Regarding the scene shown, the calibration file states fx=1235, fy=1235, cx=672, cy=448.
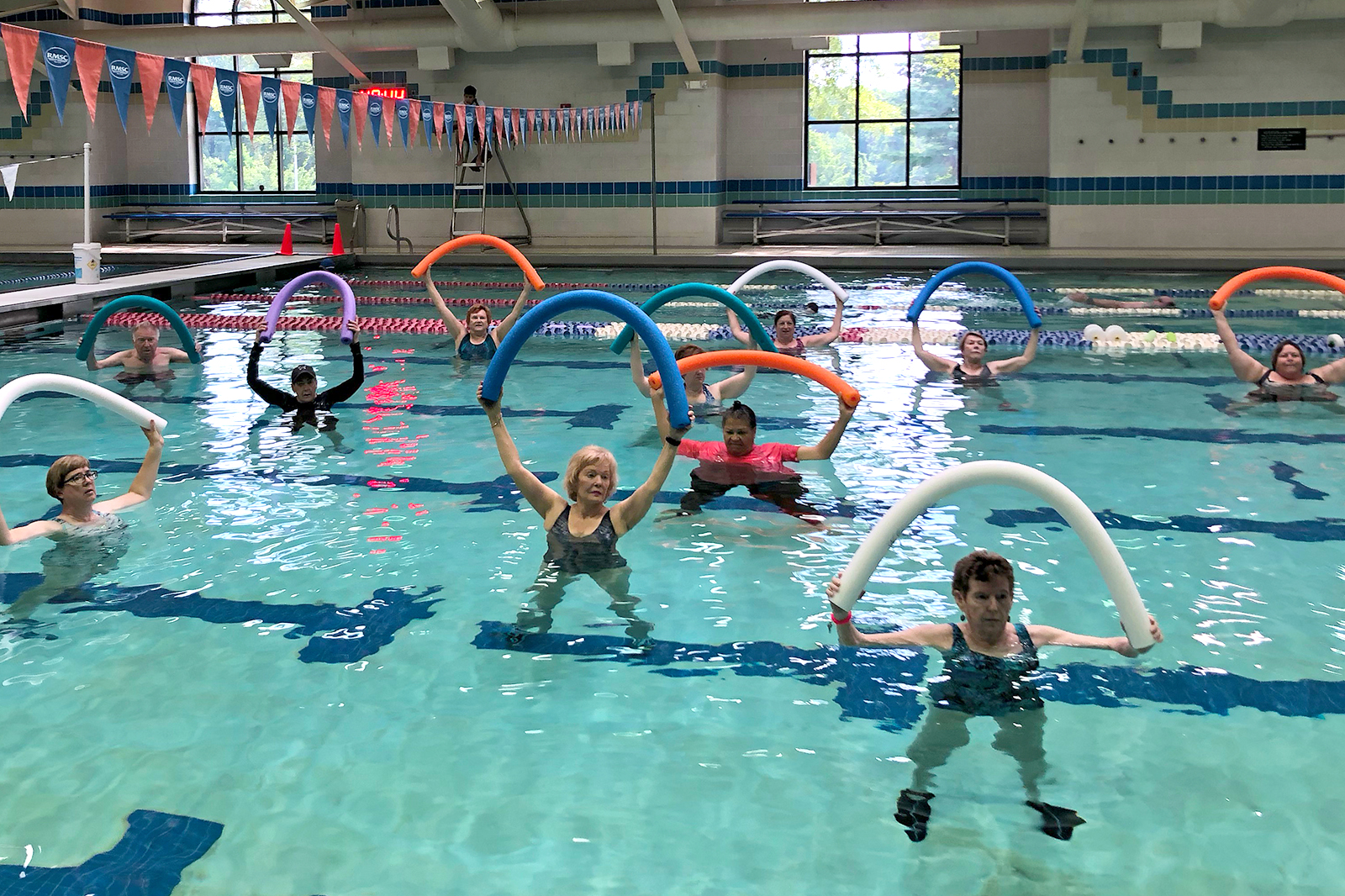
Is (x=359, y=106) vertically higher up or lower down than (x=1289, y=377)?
higher up

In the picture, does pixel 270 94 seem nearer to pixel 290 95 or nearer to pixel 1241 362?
pixel 290 95

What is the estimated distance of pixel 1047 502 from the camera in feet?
10.6

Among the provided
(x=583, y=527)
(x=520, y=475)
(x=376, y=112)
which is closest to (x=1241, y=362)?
(x=583, y=527)

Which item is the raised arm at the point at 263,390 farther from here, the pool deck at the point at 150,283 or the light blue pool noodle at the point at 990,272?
the pool deck at the point at 150,283

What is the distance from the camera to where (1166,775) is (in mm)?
3572

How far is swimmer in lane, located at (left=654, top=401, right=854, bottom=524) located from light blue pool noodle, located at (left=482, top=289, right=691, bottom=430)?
159 cm

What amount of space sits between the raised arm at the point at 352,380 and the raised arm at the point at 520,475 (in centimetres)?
330

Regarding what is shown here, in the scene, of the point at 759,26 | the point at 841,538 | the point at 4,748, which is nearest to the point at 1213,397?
the point at 841,538

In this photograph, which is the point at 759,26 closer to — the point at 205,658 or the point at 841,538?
the point at 841,538

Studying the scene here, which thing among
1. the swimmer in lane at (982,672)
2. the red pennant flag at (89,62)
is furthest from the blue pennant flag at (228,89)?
the swimmer in lane at (982,672)

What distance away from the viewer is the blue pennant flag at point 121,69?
389 inches

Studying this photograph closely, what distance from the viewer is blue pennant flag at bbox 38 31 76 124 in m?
9.16

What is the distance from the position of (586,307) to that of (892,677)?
1705mm

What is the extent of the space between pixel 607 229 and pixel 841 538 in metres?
14.9
